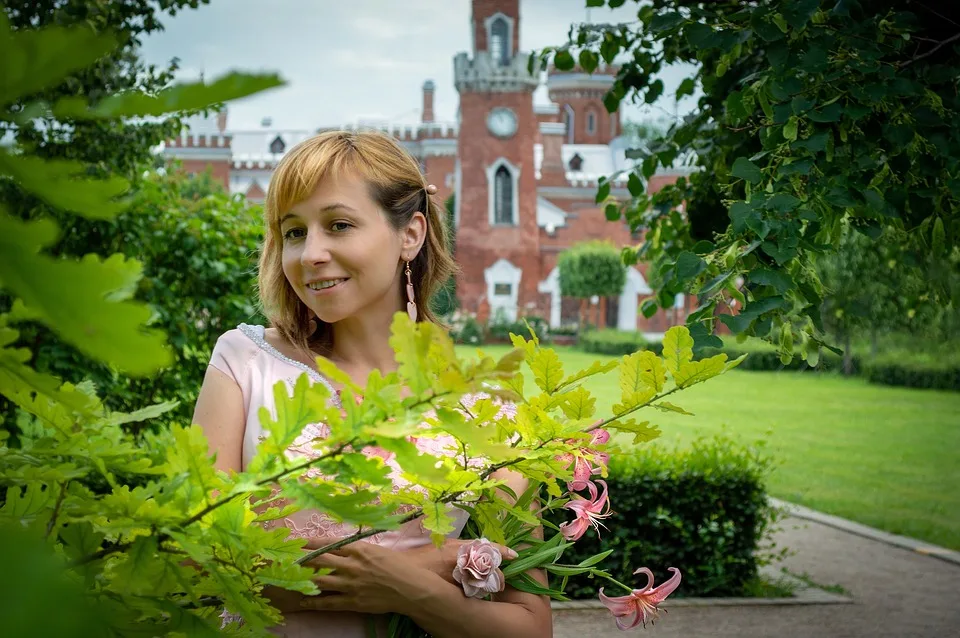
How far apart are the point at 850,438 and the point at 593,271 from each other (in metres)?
22.4

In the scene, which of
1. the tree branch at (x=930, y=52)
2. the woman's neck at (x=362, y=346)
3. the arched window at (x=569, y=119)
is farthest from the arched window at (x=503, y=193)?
the woman's neck at (x=362, y=346)

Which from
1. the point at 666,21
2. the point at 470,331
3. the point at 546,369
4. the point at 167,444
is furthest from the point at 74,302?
the point at 470,331

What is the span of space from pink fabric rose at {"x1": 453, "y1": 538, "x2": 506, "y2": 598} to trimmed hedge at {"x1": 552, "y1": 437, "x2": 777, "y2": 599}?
4.36m

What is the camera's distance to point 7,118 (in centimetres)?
40

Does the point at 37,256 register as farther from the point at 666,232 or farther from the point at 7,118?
the point at 666,232

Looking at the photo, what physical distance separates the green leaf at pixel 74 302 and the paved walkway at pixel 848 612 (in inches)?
194

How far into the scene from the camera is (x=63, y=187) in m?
0.43

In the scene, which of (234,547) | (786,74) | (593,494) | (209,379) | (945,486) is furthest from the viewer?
(945,486)

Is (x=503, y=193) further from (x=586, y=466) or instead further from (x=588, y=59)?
(x=586, y=466)

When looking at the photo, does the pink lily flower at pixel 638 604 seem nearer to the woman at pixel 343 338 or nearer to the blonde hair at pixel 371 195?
the woman at pixel 343 338

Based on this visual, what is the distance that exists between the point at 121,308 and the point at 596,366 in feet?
2.12

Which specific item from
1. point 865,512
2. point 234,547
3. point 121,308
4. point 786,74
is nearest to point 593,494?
point 234,547

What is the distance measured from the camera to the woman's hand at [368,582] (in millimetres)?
1398

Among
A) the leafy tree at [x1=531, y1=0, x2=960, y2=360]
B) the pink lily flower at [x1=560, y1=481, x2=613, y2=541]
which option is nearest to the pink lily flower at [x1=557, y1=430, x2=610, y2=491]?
the pink lily flower at [x1=560, y1=481, x2=613, y2=541]
